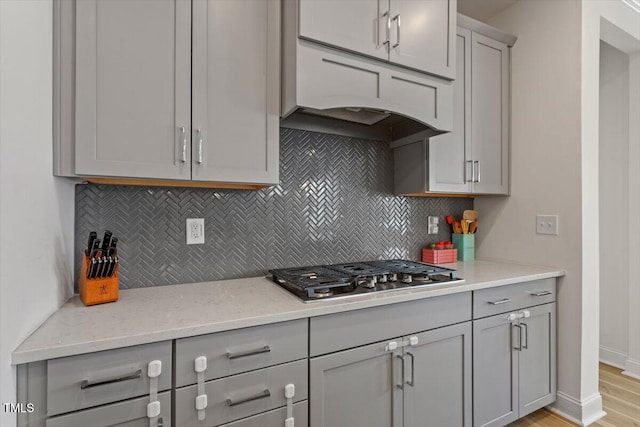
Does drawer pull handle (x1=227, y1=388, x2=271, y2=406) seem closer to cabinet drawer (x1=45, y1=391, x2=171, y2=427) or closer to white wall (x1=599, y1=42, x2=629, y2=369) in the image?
cabinet drawer (x1=45, y1=391, x2=171, y2=427)

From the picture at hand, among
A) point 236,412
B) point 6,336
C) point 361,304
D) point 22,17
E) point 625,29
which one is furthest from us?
point 625,29

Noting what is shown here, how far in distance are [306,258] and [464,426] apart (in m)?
1.20

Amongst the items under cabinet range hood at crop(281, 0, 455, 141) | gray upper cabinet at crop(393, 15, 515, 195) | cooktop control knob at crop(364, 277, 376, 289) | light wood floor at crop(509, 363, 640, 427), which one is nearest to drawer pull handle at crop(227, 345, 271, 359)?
cooktop control knob at crop(364, 277, 376, 289)

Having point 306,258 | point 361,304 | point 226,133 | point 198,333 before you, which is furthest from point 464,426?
point 226,133

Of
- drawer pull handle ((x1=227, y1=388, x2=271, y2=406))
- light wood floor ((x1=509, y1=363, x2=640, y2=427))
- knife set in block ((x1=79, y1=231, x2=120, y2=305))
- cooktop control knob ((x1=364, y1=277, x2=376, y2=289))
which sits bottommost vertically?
light wood floor ((x1=509, y1=363, x2=640, y2=427))

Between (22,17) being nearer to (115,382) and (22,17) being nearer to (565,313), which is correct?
(115,382)

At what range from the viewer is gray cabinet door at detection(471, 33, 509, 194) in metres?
2.20

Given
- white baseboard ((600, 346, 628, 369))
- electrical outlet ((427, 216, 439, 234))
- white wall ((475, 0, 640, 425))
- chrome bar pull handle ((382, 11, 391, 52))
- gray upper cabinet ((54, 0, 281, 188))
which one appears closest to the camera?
gray upper cabinet ((54, 0, 281, 188))

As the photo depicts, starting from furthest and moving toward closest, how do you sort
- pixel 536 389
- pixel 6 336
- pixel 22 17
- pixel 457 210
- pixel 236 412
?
pixel 457 210 < pixel 536 389 < pixel 236 412 < pixel 22 17 < pixel 6 336

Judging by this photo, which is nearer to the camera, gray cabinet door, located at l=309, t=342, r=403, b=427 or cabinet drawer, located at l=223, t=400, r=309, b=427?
cabinet drawer, located at l=223, t=400, r=309, b=427

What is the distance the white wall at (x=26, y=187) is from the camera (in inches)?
33.4

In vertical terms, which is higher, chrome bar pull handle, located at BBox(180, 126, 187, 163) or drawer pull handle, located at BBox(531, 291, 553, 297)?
chrome bar pull handle, located at BBox(180, 126, 187, 163)

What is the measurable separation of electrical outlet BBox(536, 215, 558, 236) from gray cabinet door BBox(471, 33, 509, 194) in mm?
299

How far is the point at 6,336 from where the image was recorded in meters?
0.83
